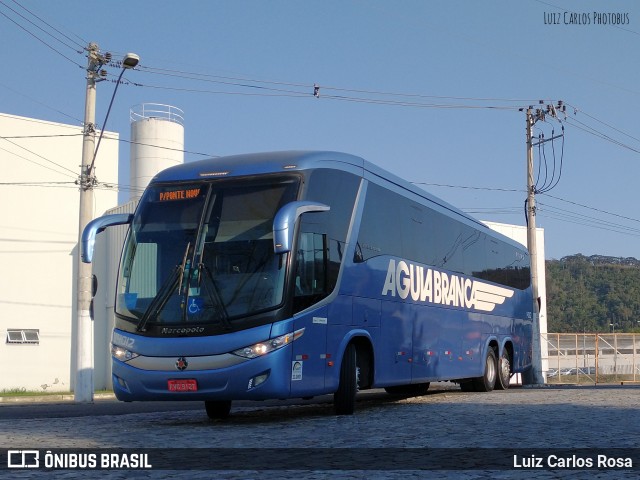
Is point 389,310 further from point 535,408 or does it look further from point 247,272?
point 247,272

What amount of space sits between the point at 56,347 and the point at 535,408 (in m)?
27.2

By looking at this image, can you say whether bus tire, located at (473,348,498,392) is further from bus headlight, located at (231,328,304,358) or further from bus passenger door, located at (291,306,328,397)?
bus headlight, located at (231,328,304,358)

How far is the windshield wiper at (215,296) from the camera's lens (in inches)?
452

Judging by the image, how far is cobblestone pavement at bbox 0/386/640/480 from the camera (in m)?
7.40

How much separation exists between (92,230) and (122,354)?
182 centimetres

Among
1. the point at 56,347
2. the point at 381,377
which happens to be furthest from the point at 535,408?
the point at 56,347

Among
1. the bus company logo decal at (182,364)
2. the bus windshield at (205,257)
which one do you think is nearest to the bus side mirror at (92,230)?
the bus windshield at (205,257)

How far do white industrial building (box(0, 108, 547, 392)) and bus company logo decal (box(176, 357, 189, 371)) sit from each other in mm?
25611

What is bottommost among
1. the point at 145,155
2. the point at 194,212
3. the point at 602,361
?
the point at 602,361

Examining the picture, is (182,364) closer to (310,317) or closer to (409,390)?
(310,317)

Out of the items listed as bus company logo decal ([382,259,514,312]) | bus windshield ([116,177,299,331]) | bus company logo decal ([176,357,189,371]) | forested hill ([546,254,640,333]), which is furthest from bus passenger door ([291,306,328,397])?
forested hill ([546,254,640,333])

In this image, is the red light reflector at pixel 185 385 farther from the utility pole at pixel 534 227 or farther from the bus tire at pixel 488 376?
the utility pole at pixel 534 227

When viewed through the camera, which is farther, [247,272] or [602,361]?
[602,361]

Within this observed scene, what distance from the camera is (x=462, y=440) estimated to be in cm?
959
